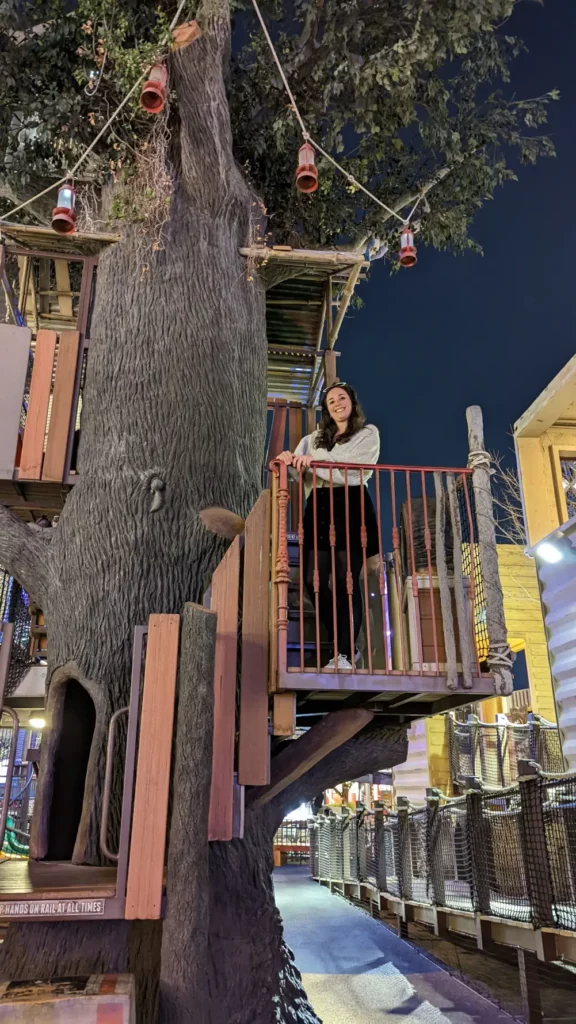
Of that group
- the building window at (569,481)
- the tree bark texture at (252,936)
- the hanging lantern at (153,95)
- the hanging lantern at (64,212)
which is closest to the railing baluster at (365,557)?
the tree bark texture at (252,936)

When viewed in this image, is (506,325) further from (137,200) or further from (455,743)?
(137,200)

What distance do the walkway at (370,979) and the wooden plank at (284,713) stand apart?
3693 mm

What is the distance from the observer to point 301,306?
29.8ft

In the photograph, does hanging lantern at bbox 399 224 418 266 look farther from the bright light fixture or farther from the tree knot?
the tree knot

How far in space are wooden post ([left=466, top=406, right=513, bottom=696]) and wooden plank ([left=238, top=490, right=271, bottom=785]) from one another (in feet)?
3.84

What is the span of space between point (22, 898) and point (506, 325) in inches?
2149

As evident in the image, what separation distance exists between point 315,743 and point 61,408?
331 cm

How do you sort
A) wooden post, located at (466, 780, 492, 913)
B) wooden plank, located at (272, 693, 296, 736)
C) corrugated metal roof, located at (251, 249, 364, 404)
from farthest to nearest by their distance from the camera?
corrugated metal roof, located at (251, 249, 364, 404) < wooden post, located at (466, 780, 492, 913) < wooden plank, located at (272, 693, 296, 736)

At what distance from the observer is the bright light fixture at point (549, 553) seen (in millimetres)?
5641

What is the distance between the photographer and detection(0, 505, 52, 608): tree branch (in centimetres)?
510

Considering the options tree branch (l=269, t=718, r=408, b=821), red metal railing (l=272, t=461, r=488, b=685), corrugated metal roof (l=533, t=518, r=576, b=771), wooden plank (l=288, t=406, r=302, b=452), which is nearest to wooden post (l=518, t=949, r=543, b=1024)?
corrugated metal roof (l=533, t=518, r=576, b=771)

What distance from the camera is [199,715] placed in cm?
280

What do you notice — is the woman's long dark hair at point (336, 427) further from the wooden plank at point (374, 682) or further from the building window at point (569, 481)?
the building window at point (569, 481)

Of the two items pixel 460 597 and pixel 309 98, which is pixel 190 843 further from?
pixel 309 98
